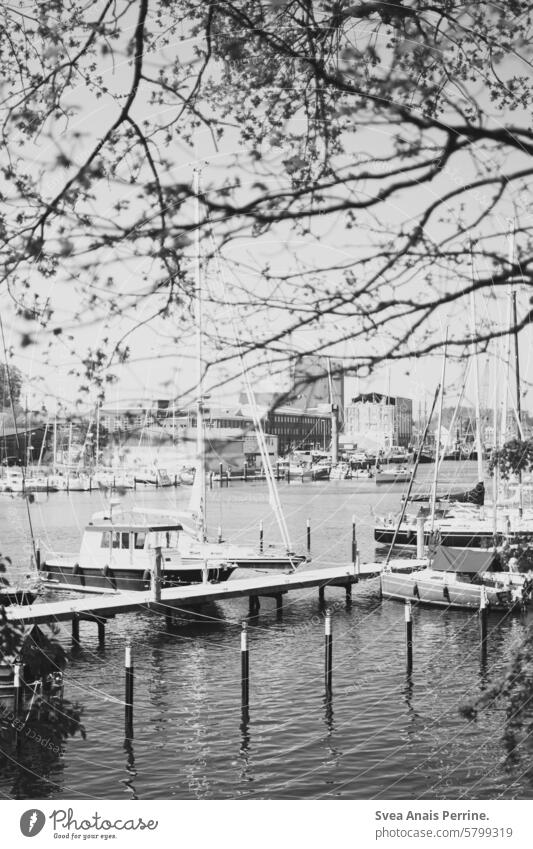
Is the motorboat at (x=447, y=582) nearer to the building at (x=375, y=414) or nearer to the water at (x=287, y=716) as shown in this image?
the water at (x=287, y=716)

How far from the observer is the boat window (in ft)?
70.2

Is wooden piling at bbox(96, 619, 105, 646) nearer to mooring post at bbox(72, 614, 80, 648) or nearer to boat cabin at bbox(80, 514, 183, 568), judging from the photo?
mooring post at bbox(72, 614, 80, 648)

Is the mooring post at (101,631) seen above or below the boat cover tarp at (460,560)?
below

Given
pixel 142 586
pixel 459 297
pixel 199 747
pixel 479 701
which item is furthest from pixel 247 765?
pixel 142 586

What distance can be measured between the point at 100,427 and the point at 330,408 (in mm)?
1309

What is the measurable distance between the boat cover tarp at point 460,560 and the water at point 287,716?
3.08 feet

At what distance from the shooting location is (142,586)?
66.3 feet

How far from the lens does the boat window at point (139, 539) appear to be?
21.4 metres

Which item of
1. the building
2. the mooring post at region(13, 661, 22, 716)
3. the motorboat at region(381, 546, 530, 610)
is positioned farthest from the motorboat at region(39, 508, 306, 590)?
the building

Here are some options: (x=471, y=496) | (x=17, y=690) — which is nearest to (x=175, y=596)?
(x=17, y=690)

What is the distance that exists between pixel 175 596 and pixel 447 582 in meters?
5.57

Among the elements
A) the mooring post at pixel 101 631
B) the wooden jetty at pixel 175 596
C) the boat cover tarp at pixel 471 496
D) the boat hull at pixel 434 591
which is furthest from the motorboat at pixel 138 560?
the boat cover tarp at pixel 471 496
